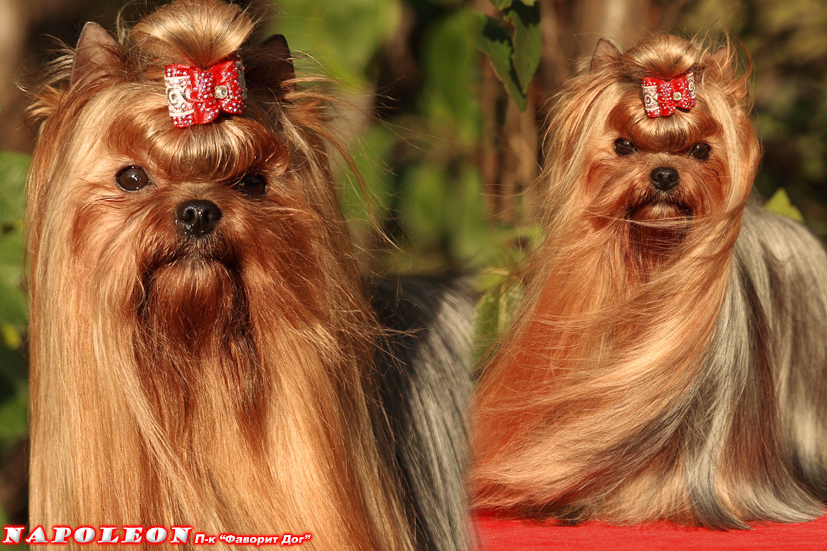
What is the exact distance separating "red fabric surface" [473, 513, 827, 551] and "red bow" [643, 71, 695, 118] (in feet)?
2.70

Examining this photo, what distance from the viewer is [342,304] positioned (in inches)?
62.2

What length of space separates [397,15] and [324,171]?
83 cm

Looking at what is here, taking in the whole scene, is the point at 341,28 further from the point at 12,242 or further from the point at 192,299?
the point at 192,299

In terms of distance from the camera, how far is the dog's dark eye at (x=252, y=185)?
1.49 m

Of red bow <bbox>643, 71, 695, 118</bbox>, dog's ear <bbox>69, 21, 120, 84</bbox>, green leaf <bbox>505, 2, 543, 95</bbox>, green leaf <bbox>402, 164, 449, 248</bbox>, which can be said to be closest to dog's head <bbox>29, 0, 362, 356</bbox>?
dog's ear <bbox>69, 21, 120, 84</bbox>

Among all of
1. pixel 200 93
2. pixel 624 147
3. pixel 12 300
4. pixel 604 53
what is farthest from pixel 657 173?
pixel 12 300

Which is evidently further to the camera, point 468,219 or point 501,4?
point 468,219

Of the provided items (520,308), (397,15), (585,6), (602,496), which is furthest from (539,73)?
(602,496)

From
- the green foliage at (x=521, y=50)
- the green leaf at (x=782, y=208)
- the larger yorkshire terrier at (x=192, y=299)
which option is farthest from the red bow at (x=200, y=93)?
the green leaf at (x=782, y=208)

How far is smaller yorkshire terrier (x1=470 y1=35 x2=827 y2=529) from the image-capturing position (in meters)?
1.80

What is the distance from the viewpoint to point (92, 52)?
1.50 meters

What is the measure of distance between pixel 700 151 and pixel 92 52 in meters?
1.16

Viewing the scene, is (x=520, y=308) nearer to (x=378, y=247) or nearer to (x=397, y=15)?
(x=378, y=247)

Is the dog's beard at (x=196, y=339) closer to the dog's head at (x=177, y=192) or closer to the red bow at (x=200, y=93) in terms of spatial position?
the dog's head at (x=177, y=192)
